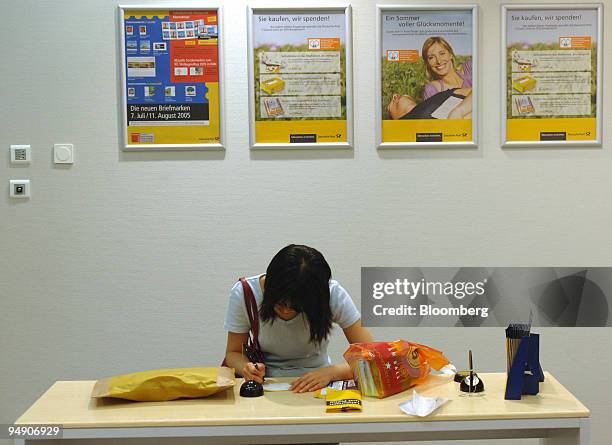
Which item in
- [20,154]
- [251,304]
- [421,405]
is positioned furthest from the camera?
[20,154]

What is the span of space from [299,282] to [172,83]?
60.7 inches

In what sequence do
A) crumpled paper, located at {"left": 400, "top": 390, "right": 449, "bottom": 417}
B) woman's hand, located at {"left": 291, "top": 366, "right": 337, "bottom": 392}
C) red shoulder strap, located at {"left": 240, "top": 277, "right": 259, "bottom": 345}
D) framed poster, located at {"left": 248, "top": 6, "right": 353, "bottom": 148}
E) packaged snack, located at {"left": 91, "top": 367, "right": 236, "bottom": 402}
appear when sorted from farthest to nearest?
framed poster, located at {"left": 248, "top": 6, "right": 353, "bottom": 148}
red shoulder strap, located at {"left": 240, "top": 277, "right": 259, "bottom": 345}
woman's hand, located at {"left": 291, "top": 366, "right": 337, "bottom": 392}
packaged snack, located at {"left": 91, "top": 367, "right": 236, "bottom": 402}
crumpled paper, located at {"left": 400, "top": 390, "right": 449, "bottom": 417}

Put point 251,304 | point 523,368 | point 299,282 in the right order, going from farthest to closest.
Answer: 1. point 251,304
2. point 299,282
3. point 523,368

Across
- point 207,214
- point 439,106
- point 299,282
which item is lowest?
point 299,282

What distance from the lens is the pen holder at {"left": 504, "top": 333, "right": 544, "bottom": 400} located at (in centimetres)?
246

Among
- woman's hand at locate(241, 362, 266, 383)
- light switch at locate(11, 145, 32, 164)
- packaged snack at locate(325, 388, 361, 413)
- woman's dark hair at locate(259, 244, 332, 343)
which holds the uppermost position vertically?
light switch at locate(11, 145, 32, 164)

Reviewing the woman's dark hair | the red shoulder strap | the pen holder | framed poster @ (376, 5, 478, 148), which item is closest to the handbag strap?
the red shoulder strap

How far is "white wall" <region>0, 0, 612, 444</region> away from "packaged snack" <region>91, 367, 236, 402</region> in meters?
1.29

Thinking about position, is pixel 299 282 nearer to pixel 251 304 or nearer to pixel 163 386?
pixel 251 304

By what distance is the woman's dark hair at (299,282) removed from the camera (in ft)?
8.56

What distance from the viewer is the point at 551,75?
148 inches

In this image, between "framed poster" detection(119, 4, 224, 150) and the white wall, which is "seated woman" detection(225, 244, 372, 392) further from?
"framed poster" detection(119, 4, 224, 150)

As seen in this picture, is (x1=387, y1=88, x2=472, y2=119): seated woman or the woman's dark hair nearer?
the woman's dark hair

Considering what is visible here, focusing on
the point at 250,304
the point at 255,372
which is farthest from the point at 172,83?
the point at 255,372
